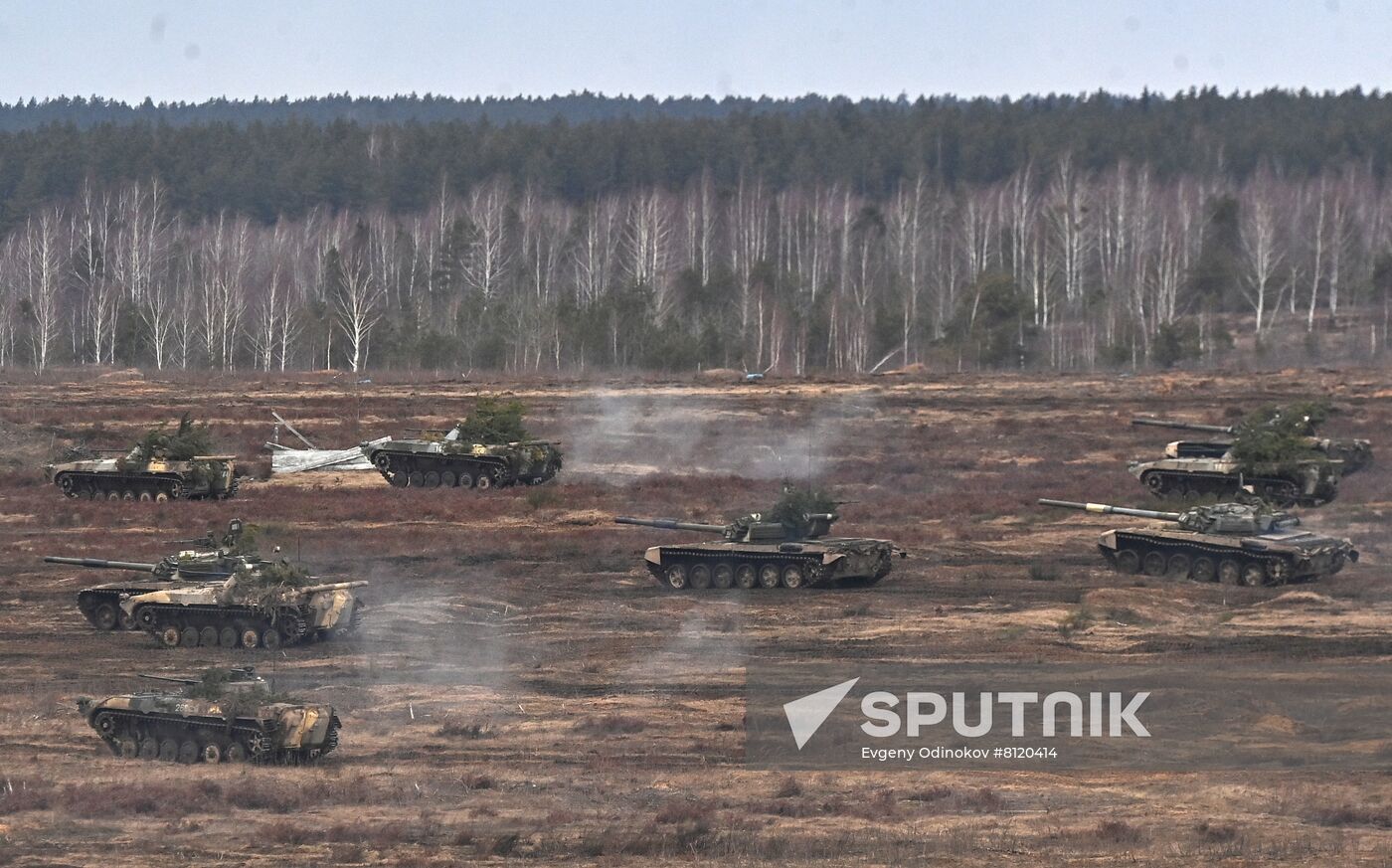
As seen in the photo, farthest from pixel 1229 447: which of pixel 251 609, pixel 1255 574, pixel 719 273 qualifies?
pixel 719 273

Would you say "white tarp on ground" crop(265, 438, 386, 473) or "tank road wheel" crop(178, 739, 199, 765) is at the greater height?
"white tarp on ground" crop(265, 438, 386, 473)

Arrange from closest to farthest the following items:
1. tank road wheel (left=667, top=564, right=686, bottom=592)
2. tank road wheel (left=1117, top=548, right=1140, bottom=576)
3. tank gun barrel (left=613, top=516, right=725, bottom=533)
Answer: tank road wheel (left=667, top=564, right=686, bottom=592)
tank gun barrel (left=613, top=516, right=725, bottom=533)
tank road wheel (left=1117, top=548, right=1140, bottom=576)

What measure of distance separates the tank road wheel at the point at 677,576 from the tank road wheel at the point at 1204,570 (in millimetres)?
9283

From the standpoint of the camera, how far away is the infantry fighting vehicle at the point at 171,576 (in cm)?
2906

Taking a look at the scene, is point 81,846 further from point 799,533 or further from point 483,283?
point 483,283

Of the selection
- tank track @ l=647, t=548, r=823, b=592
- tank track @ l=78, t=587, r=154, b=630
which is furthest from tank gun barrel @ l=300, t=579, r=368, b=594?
tank track @ l=647, t=548, r=823, b=592

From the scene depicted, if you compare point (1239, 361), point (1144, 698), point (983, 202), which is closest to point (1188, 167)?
point (983, 202)

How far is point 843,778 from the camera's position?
19.7 m

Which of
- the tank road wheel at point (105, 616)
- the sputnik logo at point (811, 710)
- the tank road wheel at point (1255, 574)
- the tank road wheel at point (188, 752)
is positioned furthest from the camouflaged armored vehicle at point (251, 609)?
the tank road wheel at point (1255, 574)

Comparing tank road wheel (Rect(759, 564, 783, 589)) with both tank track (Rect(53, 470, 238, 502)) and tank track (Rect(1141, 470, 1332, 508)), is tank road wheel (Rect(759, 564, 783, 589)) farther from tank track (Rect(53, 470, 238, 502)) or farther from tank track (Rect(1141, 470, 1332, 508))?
tank track (Rect(53, 470, 238, 502))

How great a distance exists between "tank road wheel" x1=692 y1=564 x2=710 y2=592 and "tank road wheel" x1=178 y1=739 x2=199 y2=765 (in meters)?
12.9

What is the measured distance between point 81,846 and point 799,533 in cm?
1745

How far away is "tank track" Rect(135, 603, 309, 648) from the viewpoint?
2823cm

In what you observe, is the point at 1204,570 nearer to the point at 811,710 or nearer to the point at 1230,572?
the point at 1230,572
